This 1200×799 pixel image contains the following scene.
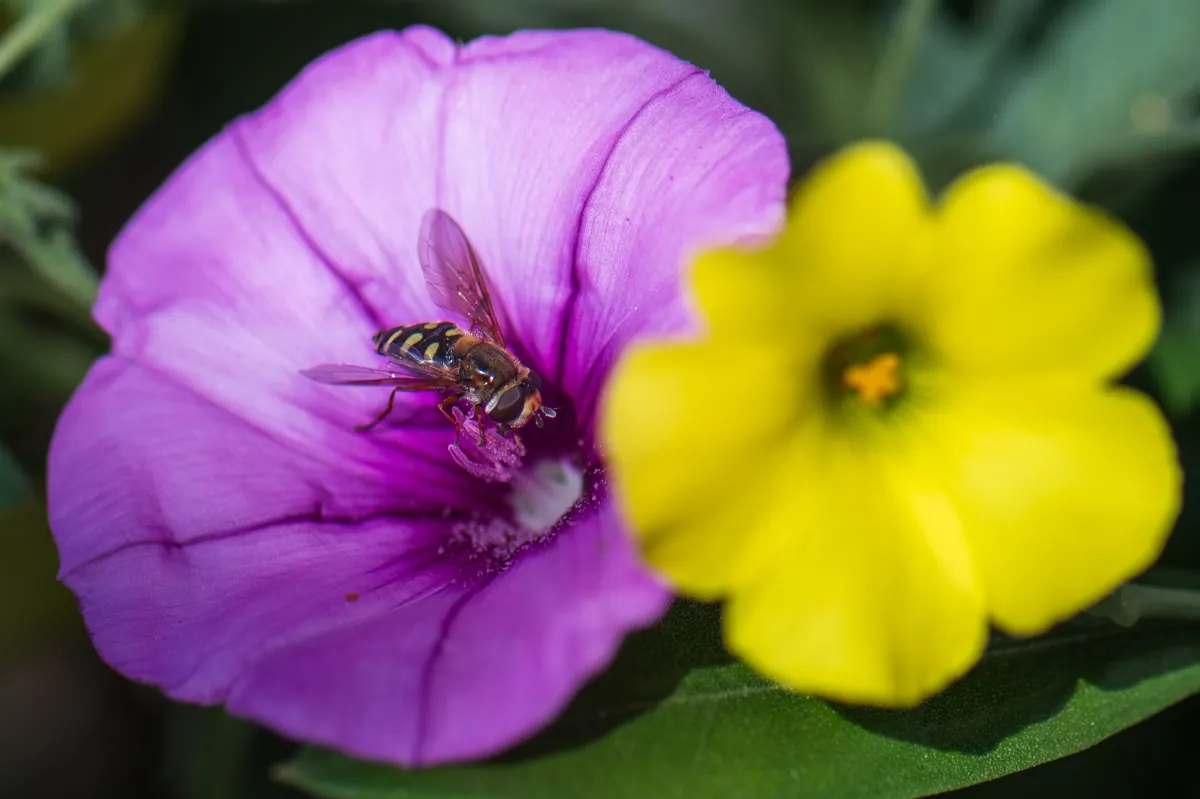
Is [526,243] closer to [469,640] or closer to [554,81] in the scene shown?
[554,81]

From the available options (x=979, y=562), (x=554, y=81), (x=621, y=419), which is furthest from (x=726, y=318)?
(x=554, y=81)

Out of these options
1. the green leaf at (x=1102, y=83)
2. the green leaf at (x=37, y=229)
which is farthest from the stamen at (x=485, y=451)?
the green leaf at (x=1102, y=83)

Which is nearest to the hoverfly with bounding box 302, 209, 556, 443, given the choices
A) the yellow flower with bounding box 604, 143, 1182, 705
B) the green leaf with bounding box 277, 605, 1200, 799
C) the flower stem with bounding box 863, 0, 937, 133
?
the green leaf with bounding box 277, 605, 1200, 799

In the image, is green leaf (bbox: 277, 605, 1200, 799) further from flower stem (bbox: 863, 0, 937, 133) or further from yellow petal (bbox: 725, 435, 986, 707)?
flower stem (bbox: 863, 0, 937, 133)

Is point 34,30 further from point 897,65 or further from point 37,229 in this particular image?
point 897,65

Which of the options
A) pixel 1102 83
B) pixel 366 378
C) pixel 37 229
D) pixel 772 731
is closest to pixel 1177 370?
pixel 1102 83

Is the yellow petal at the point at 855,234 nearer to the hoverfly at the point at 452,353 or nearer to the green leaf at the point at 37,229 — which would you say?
the hoverfly at the point at 452,353
